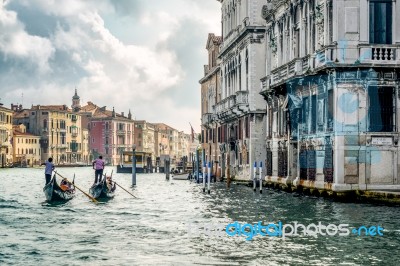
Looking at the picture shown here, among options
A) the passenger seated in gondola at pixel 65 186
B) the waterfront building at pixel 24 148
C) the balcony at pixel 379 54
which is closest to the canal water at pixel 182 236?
the passenger seated in gondola at pixel 65 186

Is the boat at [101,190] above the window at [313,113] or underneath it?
underneath

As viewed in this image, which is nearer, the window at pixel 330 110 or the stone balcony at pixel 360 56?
the stone balcony at pixel 360 56

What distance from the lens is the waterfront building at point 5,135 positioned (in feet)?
315

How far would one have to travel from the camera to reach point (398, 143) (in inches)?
915

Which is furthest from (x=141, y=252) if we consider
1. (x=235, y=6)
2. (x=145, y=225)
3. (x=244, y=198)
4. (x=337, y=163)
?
(x=235, y=6)

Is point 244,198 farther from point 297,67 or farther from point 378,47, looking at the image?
point 378,47

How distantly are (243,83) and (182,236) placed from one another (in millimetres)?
22438

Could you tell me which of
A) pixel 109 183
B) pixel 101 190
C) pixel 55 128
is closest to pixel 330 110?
pixel 101 190

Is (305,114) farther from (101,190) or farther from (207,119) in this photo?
(207,119)

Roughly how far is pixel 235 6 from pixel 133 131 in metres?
93.0

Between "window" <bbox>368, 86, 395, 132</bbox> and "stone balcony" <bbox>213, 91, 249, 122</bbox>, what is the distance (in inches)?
508

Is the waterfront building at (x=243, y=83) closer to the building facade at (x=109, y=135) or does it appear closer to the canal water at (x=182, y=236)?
the canal water at (x=182, y=236)

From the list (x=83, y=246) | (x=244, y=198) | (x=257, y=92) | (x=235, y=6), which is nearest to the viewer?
(x=83, y=246)

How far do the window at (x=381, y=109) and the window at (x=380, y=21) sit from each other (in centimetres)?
156
